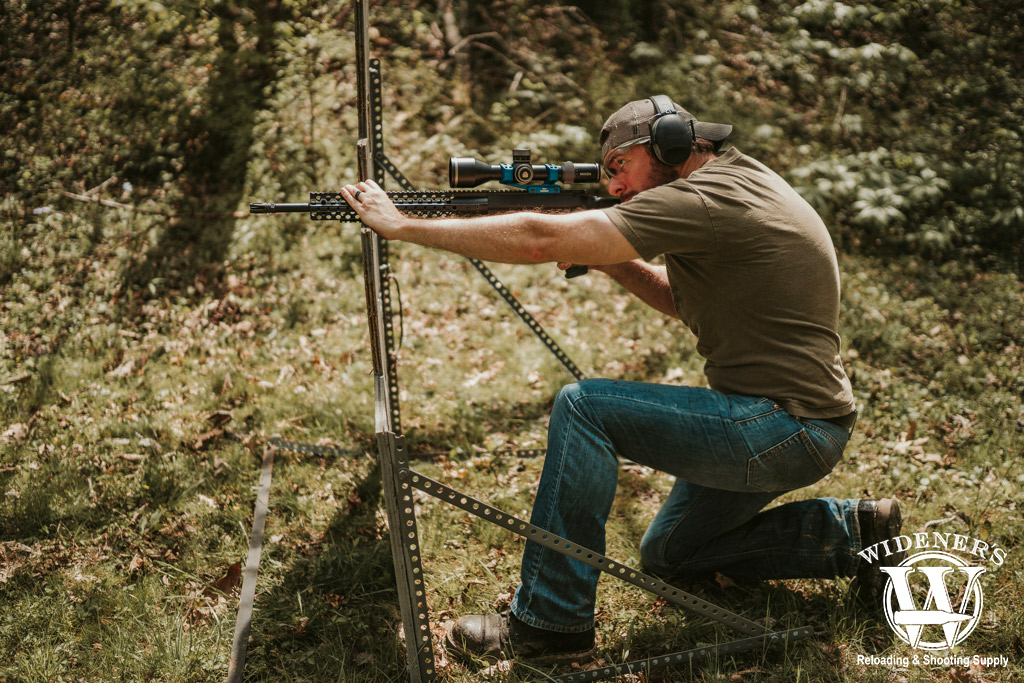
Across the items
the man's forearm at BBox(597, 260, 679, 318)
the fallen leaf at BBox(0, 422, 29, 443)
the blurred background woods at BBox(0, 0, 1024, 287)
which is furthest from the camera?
the blurred background woods at BBox(0, 0, 1024, 287)

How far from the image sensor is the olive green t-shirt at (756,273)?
8.93ft

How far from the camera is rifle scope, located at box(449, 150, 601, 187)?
10.1ft

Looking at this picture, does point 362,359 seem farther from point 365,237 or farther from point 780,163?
point 780,163

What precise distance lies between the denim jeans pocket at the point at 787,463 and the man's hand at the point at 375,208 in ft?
5.36

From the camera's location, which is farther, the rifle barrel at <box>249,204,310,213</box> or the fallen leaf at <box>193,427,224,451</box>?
the fallen leaf at <box>193,427,224,451</box>

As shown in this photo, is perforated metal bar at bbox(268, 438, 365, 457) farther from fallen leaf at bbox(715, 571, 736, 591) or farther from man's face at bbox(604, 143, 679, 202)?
man's face at bbox(604, 143, 679, 202)

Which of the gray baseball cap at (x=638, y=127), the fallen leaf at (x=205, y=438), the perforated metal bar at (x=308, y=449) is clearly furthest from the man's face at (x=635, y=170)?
the fallen leaf at (x=205, y=438)

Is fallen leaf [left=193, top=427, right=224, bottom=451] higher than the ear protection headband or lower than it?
lower

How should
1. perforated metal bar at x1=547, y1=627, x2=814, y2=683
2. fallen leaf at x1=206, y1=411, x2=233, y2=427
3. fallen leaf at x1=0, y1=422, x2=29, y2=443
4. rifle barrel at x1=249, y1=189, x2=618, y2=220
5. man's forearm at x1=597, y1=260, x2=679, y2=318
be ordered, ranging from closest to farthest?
perforated metal bar at x1=547, y1=627, x2=814, y2=683 → rifle barrel at x1=249, y1=189, x2=618, y2=220 → man's forearm at x1=597, y1=260, x2=679, y2=318 → fallen leaf at x1=0, y1=422, x2=29, y2=443 → fallen leaf at x1=206, y1=411, x2=233, y2=427

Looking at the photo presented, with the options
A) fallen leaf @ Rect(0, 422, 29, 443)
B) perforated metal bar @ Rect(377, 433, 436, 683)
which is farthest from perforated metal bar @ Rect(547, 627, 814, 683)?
fallen leaf @ Rect(0, 422, 29, 443)

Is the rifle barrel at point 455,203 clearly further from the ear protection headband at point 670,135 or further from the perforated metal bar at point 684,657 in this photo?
the perforated metal bar at point 684,657

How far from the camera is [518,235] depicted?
2756 millimetres

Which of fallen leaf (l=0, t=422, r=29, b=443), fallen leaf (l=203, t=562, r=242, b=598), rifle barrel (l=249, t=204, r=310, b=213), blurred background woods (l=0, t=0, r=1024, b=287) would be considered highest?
rifle barrel (l=249, t=204, r=310, b=213)

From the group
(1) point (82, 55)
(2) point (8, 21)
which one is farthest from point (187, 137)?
(2) point (8, 21)
